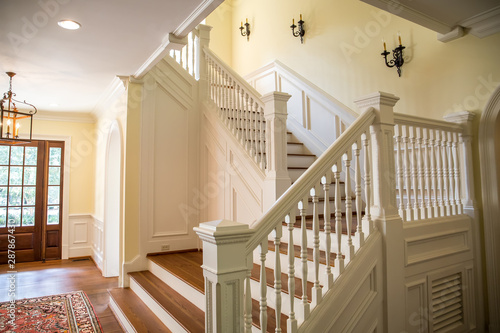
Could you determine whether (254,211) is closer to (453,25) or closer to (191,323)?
(191,323)

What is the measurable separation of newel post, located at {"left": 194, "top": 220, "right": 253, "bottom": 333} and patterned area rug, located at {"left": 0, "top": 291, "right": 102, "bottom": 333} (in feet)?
7.41

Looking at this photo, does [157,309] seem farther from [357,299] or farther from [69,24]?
[69,24]

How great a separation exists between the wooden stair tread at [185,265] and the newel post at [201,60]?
2126 millimetres

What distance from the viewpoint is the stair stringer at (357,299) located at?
1890mm

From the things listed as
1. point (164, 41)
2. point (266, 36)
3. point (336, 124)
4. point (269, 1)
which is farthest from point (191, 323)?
point (269, 1)

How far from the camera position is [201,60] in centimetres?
464

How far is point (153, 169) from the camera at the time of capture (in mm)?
4203

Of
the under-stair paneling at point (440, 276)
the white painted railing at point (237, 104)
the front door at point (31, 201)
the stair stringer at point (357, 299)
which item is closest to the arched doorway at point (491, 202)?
the under-stair paneling at point (440, 276)

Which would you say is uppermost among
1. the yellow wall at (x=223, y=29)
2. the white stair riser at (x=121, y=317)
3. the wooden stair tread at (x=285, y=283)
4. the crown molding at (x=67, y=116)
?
the yellow wall at (x=223, y=29)

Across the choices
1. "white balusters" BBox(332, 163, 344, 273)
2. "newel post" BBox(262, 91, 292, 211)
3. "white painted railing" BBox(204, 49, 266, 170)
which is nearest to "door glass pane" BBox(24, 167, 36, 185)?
"white painted railing" BBox(204, 49, 266, 170)

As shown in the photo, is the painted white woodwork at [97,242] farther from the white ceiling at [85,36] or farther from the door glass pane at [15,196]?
the white ceiling at [85,36]

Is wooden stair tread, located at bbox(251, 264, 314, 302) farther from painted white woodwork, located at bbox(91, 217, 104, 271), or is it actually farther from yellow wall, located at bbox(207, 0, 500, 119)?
painted white woodwork, located at bbox(91, 217, 104, 271)

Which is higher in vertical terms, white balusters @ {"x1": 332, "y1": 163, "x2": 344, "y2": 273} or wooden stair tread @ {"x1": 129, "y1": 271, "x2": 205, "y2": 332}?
white balusters @ {"x1": 332, "y1": 163, "x2": 344, "y2": 273}

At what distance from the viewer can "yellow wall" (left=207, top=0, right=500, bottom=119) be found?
293 centimetres
